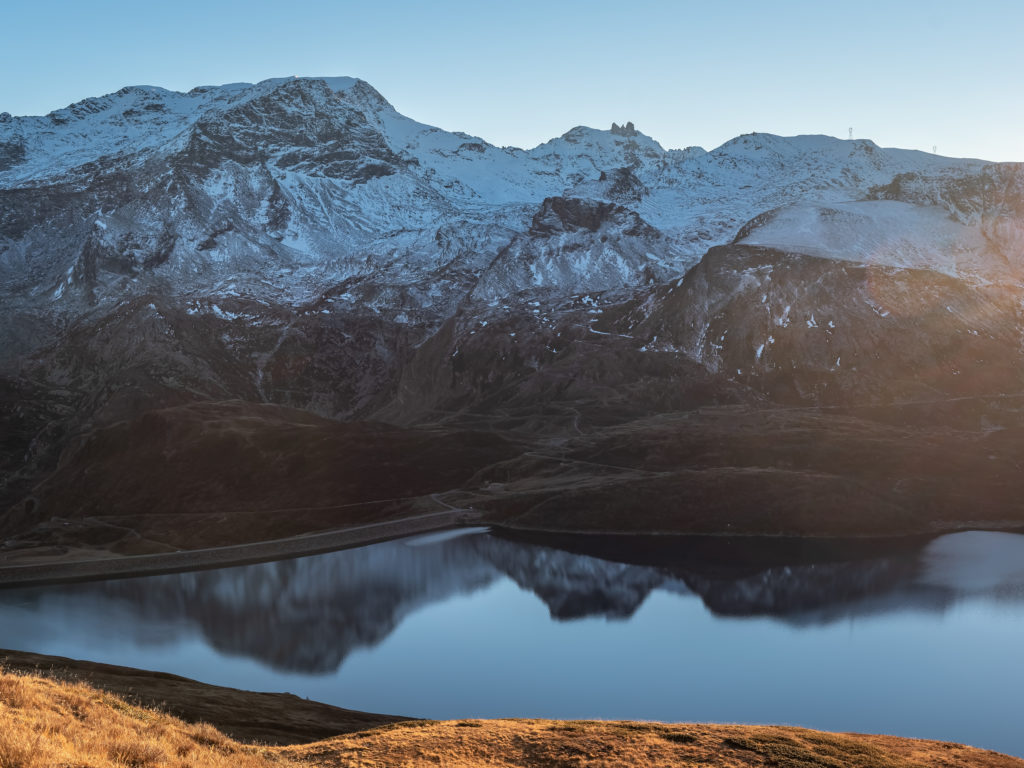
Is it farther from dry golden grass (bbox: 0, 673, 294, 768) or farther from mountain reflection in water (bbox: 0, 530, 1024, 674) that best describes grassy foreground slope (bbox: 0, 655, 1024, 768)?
mountain reflection in water (bbox: 0, 530, 1024, 674)

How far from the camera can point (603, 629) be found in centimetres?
11169

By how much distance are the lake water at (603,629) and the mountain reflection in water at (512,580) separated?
488 millimetres

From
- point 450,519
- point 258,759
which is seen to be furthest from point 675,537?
point 258,759

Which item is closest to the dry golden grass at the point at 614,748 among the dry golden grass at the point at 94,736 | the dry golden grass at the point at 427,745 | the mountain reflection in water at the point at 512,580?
the dry golden grass at the point at 427,745

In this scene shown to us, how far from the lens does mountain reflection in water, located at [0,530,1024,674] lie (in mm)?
114250

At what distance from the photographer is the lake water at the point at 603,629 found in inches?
3312

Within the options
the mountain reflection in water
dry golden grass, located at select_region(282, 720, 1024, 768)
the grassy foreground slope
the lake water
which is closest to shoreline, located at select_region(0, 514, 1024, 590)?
the mountain reflection in water

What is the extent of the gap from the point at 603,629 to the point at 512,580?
2992cm

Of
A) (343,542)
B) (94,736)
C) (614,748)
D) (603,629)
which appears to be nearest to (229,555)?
(343,542)

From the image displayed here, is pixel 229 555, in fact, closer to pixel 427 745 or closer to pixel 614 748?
pixel 427 745

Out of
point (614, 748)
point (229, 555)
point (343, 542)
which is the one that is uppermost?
point (614, 748)

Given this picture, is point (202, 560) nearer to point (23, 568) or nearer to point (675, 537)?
point (23, 568)

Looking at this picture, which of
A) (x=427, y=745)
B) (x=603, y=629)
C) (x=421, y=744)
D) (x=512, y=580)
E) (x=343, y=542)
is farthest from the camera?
(x=343, y=542)

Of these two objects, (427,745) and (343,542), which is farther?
(343,542)
